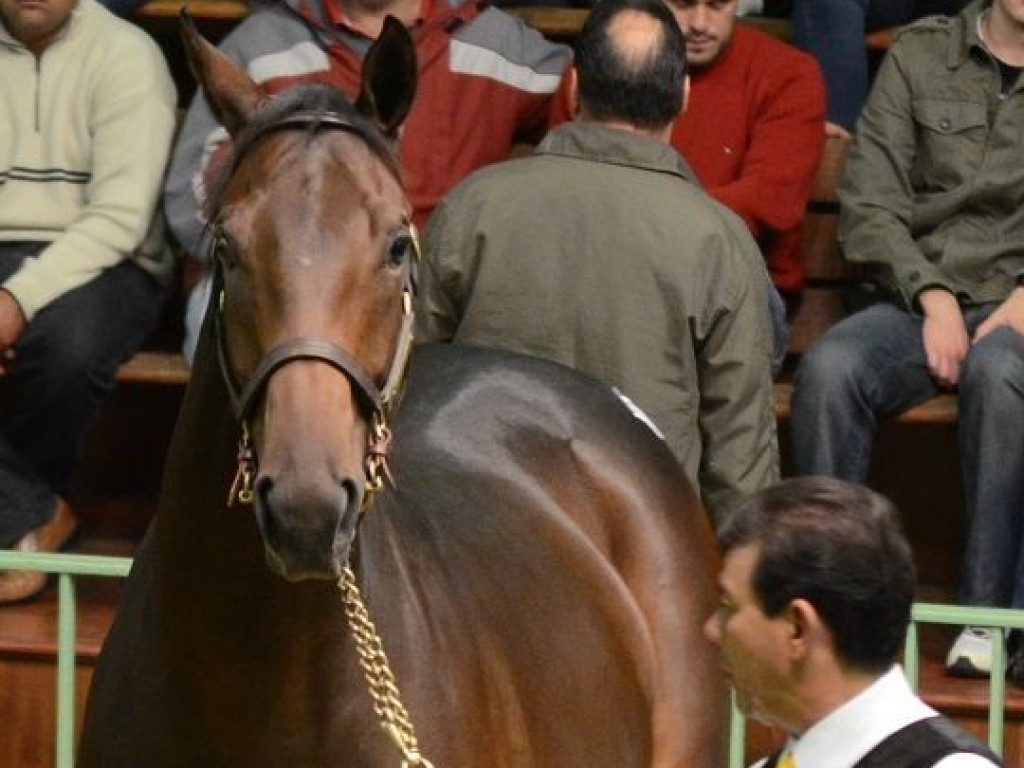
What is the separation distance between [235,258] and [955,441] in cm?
365

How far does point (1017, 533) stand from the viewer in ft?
20.2

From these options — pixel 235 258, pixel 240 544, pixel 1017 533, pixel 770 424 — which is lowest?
pixel 1017 533

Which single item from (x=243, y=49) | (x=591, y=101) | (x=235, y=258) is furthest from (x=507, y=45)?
(x=235, y=258)

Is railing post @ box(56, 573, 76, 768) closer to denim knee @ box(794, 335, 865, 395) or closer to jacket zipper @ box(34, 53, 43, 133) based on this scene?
jacket zipper @ box(34, 53, 43, 133)

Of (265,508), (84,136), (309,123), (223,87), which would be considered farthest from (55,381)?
(265,508)

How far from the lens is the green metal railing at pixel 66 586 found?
4.97 m

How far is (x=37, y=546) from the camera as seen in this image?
6.44 m

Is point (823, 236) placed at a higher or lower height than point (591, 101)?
lower

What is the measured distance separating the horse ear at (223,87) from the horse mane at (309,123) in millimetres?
53

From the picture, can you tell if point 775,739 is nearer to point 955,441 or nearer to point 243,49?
point 955,441

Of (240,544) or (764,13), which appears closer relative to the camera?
(240,544)

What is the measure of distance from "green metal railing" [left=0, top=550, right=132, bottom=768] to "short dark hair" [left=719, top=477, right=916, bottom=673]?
→ 219 centimetres

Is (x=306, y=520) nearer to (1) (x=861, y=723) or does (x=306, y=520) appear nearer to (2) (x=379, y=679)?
(2) (x=379, y=679)

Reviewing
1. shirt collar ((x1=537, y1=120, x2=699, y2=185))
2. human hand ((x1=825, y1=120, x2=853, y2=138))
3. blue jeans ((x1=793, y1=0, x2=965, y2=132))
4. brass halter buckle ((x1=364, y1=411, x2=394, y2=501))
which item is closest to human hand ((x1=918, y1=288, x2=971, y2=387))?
human hand ((x1=825, y1=120, x2=853, y2=138))
